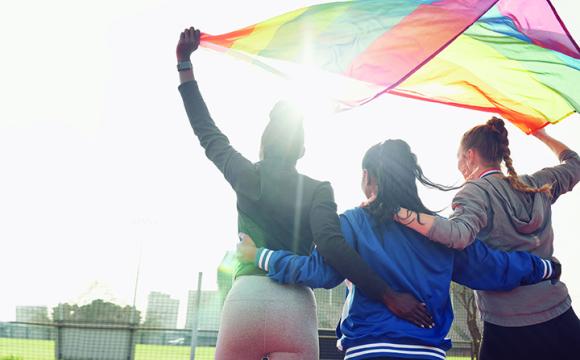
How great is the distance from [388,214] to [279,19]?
1.48m

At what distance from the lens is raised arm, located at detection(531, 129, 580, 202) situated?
3.01 metres

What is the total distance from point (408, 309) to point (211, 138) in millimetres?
1132

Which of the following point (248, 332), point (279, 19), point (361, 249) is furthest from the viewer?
point (279, 19)

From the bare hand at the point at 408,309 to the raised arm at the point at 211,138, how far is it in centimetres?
77

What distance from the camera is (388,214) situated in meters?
2.34

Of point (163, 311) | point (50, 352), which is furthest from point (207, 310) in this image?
point (50, 352)

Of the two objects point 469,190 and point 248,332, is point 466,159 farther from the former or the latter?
point 248,332

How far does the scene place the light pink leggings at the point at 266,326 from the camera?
214 cm

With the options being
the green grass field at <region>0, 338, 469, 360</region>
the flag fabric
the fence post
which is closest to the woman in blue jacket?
the flag fabric

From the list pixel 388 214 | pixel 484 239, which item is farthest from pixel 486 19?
pixel 388 214

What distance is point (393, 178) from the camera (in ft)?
7.95

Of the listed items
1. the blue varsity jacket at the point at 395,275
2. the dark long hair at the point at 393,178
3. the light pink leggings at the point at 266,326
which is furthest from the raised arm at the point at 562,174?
the light pink leggings at the point at 266,326

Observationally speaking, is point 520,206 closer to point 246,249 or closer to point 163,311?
point 246,249

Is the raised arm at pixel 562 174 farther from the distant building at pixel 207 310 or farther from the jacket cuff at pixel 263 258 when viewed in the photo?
the distant building at pixel 207 310
